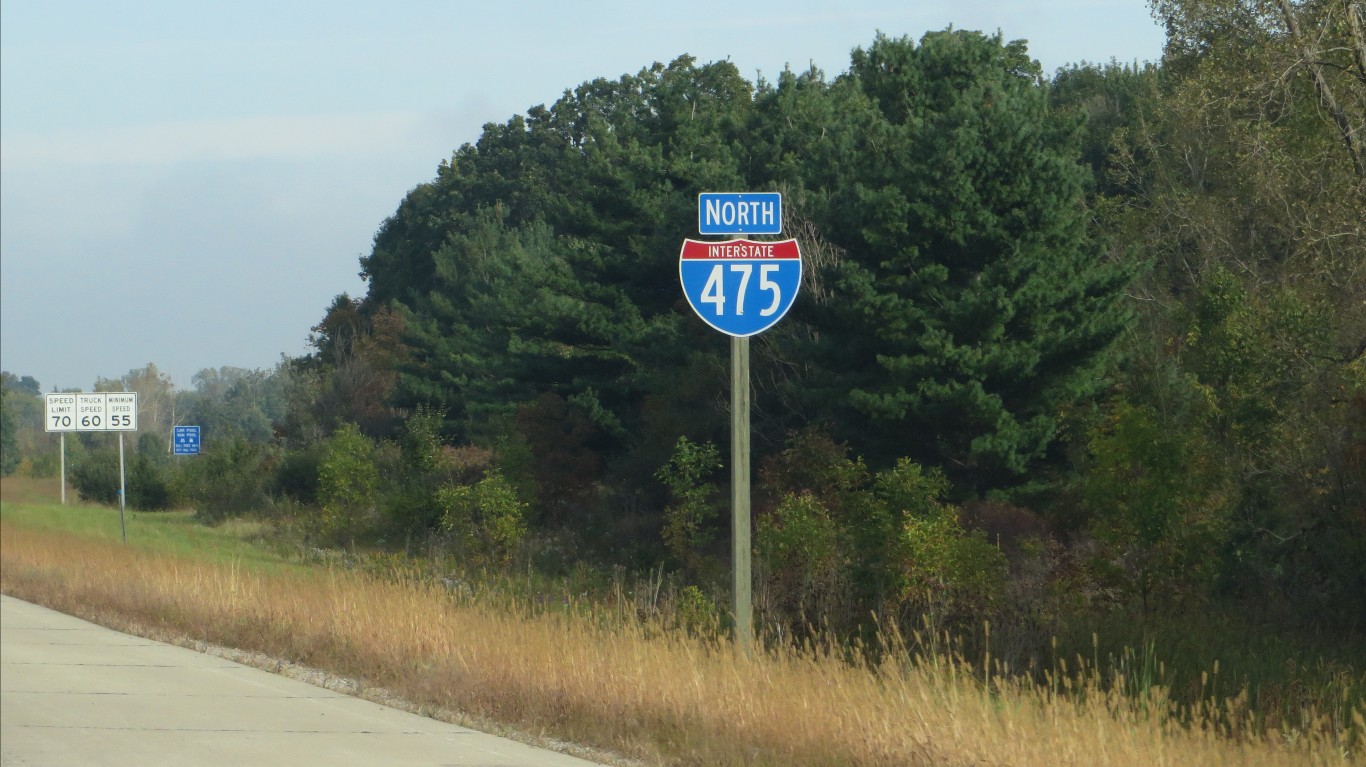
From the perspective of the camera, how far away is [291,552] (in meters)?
43.7

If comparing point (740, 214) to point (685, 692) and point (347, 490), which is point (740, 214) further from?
point (347, 490)

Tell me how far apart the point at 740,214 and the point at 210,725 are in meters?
5.25

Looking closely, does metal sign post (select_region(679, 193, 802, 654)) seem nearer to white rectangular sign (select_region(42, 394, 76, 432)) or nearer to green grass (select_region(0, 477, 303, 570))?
green grass (select_region(0, 477, 303, 570))

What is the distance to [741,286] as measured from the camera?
402 inches

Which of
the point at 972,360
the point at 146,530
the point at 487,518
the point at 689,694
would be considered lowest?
the point at 146,530

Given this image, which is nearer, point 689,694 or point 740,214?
point 689,694

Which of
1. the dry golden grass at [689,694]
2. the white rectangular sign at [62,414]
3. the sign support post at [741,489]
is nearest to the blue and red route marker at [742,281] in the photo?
the sign support post at [741,489]

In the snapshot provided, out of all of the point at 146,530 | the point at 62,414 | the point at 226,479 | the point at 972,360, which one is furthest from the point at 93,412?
the point at 226,479

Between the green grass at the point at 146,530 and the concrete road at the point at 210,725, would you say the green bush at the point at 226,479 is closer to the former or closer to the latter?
the green grass at the point at 146,530

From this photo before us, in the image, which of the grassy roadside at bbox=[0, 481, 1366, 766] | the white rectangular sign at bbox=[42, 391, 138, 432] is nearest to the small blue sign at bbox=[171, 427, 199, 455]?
the white rectangular sign at bbox=[42, 391, 138, 432]

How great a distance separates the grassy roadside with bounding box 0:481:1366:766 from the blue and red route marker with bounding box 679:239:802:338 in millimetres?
2432

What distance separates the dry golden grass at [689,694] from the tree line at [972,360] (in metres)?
6.19

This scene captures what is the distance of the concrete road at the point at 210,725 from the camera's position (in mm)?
8789

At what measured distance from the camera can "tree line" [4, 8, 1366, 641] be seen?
22.5m
